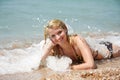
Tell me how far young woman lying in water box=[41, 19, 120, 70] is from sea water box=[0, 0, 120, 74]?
38 cm

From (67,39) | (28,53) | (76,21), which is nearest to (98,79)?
(67,39)

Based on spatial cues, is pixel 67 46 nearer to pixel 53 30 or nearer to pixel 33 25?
pixel 53 30

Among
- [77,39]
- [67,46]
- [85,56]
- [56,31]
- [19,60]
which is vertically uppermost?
[56,31]

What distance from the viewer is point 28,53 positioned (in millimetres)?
6145

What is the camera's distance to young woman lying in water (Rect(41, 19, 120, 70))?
472cm

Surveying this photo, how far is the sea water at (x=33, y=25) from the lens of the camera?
569cm

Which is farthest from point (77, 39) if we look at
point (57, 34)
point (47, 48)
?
point (47, 48)

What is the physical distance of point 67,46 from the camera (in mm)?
4988

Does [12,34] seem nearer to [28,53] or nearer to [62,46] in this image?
[28,53]

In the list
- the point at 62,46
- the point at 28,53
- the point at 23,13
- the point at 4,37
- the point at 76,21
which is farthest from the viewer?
the point at 23,13

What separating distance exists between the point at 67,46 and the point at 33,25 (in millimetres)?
4853

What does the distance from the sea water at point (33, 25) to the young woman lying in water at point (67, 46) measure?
38 centimetres

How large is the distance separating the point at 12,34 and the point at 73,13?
13.6 feet

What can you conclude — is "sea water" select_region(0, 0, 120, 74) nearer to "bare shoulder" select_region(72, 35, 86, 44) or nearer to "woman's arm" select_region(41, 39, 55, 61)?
"woman's arm" select_region(41, 39, 55, 61)
